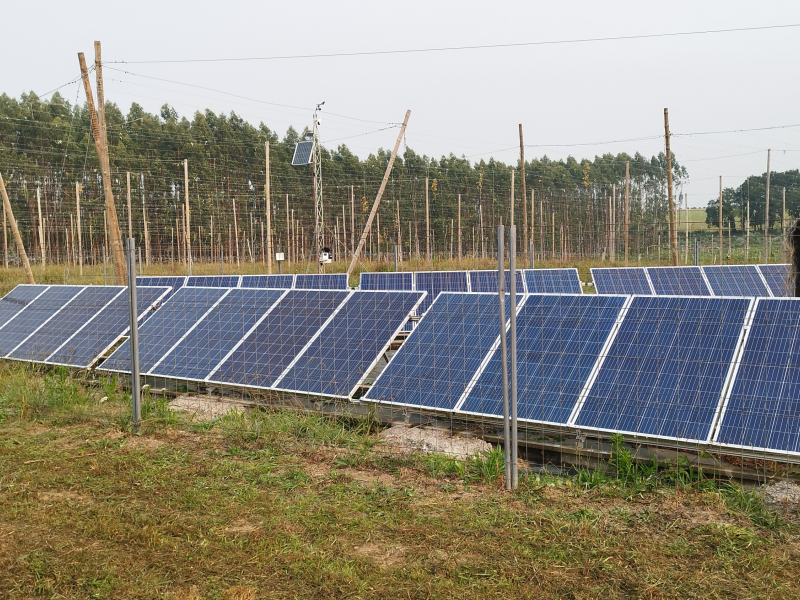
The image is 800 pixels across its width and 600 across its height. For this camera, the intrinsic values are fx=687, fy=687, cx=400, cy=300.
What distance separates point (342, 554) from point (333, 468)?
2.05 meters

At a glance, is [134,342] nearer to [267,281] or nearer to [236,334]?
[236,334]

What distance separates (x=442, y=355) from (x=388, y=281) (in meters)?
11.2

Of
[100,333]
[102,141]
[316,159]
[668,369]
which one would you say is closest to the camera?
[668,369]

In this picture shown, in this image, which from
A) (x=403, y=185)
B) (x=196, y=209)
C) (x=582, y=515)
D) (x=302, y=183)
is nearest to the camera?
(x=582, y=515)

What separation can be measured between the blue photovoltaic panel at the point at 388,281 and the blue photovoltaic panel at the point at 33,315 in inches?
284

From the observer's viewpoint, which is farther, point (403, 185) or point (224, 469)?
point (403, 185)

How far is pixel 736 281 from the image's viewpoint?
56.9 feet

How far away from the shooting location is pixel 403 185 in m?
69.4

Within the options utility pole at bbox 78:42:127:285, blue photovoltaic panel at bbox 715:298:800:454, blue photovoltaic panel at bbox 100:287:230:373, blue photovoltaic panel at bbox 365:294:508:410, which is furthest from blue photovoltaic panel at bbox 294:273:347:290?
blue photovoltaic panel at bbox 715:298:800:454

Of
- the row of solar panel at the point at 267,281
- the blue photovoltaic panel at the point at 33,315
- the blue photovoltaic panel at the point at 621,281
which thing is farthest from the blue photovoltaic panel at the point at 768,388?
the row of solar panel at the point at 267,281

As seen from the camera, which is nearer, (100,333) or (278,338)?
(278,338)

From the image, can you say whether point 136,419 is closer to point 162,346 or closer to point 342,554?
point 162,346

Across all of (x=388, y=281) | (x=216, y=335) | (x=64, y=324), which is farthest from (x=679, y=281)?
(x=64, y=324)

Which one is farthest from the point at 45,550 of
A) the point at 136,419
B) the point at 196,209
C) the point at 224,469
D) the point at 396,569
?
the point at 196,209
